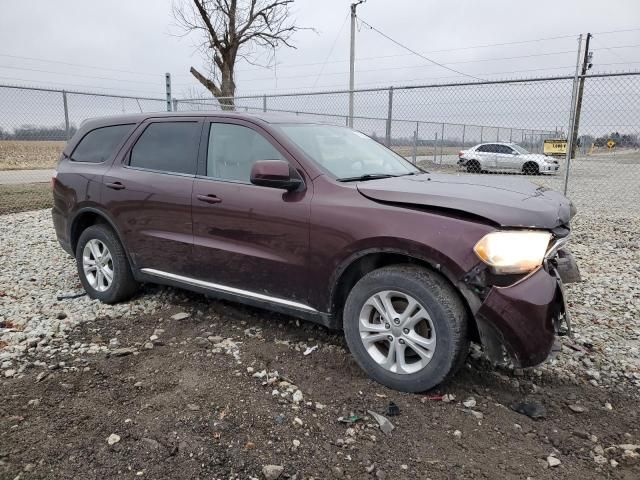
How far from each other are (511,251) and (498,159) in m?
17.8

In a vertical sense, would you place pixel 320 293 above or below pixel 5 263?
above

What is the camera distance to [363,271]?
124 inches

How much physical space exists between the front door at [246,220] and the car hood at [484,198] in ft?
1.84

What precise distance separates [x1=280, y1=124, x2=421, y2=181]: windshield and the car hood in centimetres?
25

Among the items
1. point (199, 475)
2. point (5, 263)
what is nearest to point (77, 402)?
point (199, 475)

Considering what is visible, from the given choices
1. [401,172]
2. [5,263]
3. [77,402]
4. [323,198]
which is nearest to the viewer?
[77,402]

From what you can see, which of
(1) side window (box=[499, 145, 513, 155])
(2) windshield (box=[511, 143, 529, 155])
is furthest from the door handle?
(2) windshield (box=[511, 143, 529, 155])

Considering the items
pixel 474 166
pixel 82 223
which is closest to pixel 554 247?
pixel 82 223

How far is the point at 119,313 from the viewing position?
4.25m

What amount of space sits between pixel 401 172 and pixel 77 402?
274 cm

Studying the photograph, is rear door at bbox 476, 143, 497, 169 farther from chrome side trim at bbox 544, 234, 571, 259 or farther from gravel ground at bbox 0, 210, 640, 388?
chrome side trim at bbox 544, 234, 571, 259

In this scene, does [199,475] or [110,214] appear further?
[110,214]

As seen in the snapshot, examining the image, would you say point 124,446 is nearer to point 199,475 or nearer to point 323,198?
point 199,475

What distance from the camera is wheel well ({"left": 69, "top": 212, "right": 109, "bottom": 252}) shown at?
4532 millimetres
